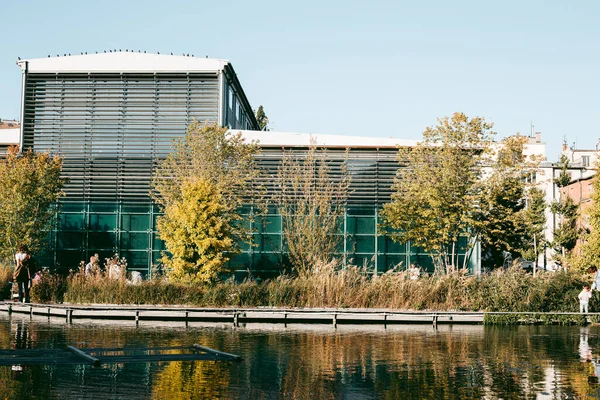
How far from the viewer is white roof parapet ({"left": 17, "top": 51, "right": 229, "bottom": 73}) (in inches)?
1540

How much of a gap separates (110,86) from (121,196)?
609cm

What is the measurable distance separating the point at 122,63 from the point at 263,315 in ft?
67.6

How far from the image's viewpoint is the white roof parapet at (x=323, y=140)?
3750 cm

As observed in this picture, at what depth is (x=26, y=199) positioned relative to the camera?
110 ft

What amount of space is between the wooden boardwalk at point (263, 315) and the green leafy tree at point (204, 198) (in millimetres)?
3517

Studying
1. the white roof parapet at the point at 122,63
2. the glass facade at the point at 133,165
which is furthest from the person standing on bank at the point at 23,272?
the white roof parapet at the point at 122,63

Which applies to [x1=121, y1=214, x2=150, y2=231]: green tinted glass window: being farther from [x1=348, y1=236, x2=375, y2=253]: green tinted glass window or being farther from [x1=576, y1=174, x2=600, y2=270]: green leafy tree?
[x1=576, y1=174, x2=600, y2=270]: green leafy tree

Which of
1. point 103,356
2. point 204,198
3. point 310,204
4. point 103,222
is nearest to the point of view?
point 103,356

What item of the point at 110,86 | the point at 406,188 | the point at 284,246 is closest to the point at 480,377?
the point at 406,188

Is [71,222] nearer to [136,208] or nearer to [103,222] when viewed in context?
[103,222]

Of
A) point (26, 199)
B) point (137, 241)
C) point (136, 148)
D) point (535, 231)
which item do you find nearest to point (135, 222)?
point (137, 241)

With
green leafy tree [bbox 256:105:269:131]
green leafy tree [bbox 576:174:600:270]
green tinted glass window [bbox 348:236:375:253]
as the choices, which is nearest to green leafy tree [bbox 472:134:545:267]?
green leafy tree [bbox 576:174:600:270]

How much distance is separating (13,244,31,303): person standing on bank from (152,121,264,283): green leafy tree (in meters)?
5.07

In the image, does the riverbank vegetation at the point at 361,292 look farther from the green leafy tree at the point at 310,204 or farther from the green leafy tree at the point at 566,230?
the green leafy tree at the point at 566,230
